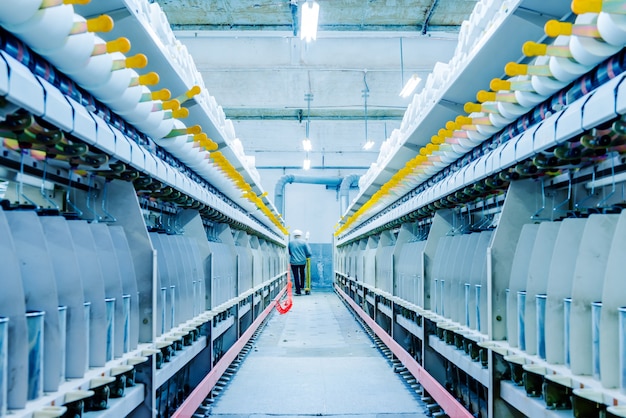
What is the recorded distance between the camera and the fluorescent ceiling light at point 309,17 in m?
4.96

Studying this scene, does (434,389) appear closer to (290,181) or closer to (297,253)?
(297,253)

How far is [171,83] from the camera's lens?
10.8 feet

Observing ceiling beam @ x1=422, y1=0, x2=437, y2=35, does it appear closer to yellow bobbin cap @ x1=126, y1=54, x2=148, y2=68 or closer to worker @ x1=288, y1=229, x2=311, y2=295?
yellow bobbin cap @ x1=126, y1=54, x2=148, y2=68

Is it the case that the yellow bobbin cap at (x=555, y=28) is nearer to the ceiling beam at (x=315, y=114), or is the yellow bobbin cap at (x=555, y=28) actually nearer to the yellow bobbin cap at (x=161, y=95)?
the yellow bobbin cap at (x=161, y=95)

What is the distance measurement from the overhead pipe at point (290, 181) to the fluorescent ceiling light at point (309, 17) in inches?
412

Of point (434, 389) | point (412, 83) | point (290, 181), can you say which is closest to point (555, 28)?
point (434, 389)

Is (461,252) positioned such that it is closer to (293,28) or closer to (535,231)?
(535,231)

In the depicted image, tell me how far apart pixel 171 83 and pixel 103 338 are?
168cm

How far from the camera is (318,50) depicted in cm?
856

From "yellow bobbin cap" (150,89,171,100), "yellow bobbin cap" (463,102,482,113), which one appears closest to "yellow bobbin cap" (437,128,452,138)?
"yellow bobbin cap" (463,102,482,113)

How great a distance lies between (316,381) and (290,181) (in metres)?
11.0

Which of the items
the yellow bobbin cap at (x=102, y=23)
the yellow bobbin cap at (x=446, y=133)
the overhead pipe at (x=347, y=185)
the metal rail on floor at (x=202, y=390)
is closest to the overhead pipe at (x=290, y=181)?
the overhead pipe at (x=347, y=185)

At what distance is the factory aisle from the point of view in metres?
4.24

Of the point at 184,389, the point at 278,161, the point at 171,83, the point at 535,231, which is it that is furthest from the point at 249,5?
the point at 278,161
